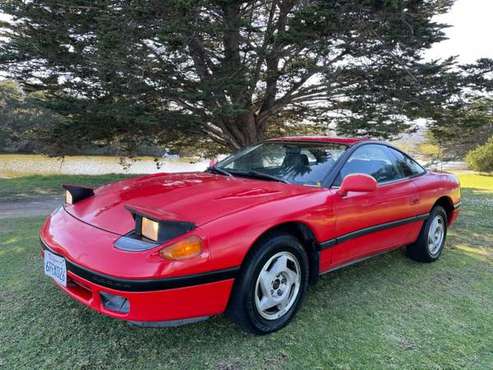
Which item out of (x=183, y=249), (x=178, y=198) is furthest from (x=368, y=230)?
(x=183, y=249)

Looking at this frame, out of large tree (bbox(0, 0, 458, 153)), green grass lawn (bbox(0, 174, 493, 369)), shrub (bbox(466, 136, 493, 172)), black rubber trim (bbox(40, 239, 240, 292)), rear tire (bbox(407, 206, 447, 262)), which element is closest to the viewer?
black rubber trim (bbox(40, 239, 240, 292))

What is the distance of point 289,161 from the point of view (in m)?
3.61

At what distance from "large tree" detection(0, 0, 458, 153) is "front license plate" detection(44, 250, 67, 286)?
220 inches

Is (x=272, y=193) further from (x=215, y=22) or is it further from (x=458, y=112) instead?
(x=458, y=112)

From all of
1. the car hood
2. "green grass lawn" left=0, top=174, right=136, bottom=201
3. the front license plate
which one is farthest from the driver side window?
"green grass lawn" left=0, top=174, right=136, bottom=201

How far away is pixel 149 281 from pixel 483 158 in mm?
27655

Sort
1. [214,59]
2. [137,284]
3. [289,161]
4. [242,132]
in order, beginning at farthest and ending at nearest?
[242,132], [214,59], [289,161], [137,284]

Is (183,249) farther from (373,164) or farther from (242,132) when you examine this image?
(242,132)

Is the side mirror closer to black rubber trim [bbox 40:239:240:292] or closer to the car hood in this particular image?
the car hood

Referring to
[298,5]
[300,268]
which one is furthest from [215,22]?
[300,268]

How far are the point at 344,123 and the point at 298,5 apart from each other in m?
2.90

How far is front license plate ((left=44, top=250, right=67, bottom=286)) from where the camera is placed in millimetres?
2404

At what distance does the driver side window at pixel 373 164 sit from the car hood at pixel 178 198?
26.0 inches

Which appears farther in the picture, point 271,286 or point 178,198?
point 178,198
